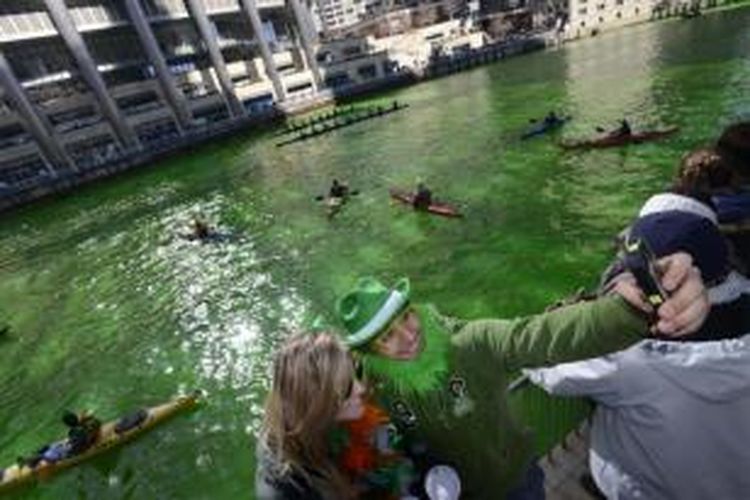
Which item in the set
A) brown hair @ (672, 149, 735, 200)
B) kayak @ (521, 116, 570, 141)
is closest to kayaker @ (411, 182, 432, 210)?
kayak @ (521, 116, 570, 141)

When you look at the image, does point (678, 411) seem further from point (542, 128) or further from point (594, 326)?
point (542, 128)

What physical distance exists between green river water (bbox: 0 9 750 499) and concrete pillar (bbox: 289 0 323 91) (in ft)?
126

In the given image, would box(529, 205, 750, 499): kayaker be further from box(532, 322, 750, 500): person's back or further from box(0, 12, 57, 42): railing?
box(0, 12, 57, 42): railing

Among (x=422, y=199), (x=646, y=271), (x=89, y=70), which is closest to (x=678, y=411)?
(x=646, y=271)

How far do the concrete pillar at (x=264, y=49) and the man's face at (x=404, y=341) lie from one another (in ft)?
244

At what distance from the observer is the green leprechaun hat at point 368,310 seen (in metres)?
3.21

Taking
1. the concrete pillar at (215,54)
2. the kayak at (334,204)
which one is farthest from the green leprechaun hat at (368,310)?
the concrete pillar at (215,54)

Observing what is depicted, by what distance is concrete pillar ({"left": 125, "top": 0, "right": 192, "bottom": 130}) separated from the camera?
61781 mm

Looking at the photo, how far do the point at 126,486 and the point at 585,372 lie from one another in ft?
39.7

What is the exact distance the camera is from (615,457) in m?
3.84

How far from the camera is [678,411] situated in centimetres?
340

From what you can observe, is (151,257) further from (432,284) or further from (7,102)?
(7,102)

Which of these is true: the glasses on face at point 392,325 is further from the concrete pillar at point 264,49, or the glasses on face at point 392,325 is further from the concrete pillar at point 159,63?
the concrete pillar at point 264,49

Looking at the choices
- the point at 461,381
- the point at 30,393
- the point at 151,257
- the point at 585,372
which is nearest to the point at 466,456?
the point at 461,381
